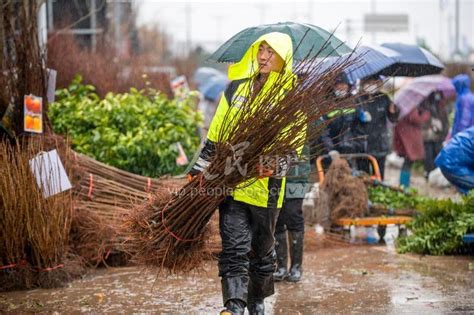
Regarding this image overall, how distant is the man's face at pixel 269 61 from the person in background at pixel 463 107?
8011 millimetres

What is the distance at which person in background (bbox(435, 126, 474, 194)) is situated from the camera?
8.32 meters

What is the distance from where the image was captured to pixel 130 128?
958 cm

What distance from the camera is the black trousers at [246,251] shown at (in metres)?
5.50

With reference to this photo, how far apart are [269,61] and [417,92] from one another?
28.1 feet

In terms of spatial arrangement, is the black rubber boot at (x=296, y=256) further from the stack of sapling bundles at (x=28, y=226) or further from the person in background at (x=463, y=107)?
the person in background at (x=463, y=107)

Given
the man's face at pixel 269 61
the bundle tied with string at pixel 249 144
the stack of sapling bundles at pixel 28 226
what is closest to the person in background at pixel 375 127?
the stack of sapling bundles at pixel 28 226

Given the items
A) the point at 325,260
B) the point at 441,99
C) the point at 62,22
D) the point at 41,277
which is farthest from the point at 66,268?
the point at 62,22

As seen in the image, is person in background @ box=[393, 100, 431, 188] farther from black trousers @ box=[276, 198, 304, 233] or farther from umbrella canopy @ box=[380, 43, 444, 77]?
black trousers @ box=[276, 198, 304, 233]

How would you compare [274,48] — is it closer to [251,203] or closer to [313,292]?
[251,203]

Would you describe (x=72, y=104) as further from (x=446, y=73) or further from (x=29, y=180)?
(x=446, y=73)

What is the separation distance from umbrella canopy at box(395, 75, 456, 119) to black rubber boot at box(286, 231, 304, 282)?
6.41 m

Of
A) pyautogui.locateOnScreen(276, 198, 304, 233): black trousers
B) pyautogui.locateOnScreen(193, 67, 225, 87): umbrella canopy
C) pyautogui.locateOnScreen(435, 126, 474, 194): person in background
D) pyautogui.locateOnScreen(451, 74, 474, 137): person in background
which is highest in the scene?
pyautogui.locateOnScreen(193, 67, 225, 87): umbrella canopy

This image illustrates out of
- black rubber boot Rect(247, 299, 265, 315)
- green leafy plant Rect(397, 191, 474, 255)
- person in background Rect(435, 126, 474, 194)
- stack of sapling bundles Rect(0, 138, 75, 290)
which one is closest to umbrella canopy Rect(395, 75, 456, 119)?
green leafy plant Rect(397, 191, 474, 255)

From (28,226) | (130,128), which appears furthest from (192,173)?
(130,128)
